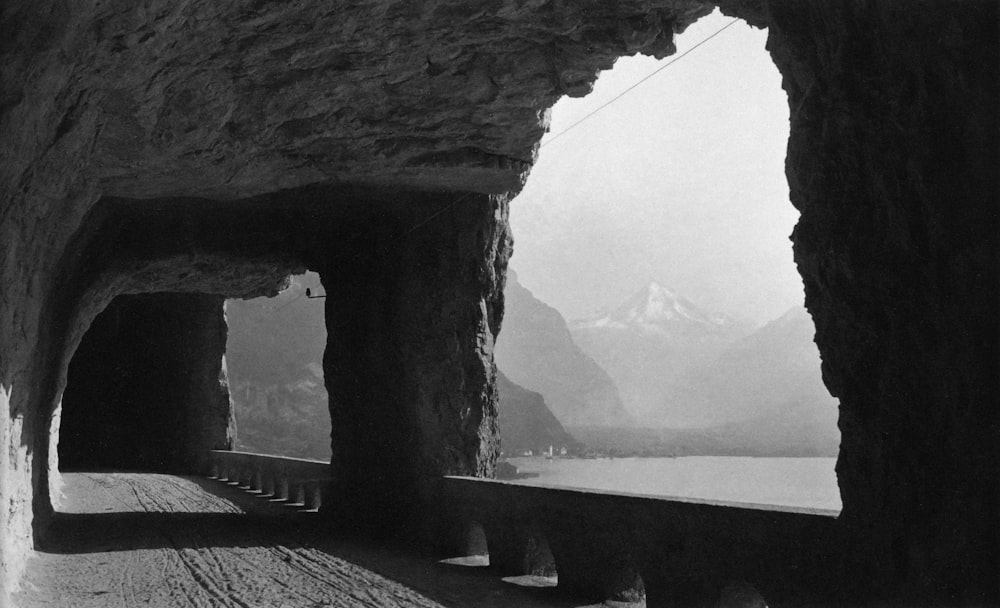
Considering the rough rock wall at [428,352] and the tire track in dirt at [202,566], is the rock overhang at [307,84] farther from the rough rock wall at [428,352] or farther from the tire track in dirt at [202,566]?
the tire track in dirt at [202,566]

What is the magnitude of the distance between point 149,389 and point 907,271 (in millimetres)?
24606

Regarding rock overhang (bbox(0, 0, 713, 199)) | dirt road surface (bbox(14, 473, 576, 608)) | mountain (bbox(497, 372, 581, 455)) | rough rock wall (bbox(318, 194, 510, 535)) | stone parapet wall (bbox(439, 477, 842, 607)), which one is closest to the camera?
stone parapet wall (bbox(439, 477, 842, 607))

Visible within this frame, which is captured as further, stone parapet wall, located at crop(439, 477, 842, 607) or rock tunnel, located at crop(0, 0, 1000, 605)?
stone parapet wall, located at crop(439, 477, 842, 607)

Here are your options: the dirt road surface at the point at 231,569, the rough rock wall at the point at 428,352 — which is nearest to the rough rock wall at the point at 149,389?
the dirt road surface at the point at 231,569

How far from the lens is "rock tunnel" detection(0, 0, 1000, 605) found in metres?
4.85

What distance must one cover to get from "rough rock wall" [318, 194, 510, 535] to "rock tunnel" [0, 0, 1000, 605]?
39 millimetres

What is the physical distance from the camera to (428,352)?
39.2 ft

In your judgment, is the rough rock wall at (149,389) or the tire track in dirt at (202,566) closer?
the tire track in dirt at (202,566)

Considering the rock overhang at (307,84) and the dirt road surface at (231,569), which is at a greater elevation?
the rock overhang at (307,84)

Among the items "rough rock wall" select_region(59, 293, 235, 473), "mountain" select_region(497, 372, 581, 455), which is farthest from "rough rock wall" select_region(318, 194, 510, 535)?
"mountain" select_region(497, 372, 581, 455)

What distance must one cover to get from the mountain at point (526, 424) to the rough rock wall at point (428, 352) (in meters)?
63.7

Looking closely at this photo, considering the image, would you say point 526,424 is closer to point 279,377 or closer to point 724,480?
point 279,377

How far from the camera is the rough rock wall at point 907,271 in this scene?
15.2ft

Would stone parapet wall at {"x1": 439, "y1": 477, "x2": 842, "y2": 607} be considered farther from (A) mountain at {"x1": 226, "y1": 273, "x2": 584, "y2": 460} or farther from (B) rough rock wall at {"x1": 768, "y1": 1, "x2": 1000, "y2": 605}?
(A) mountain at {"x1": 226, "y1": 273, "x2": 584, "y2": 460}
